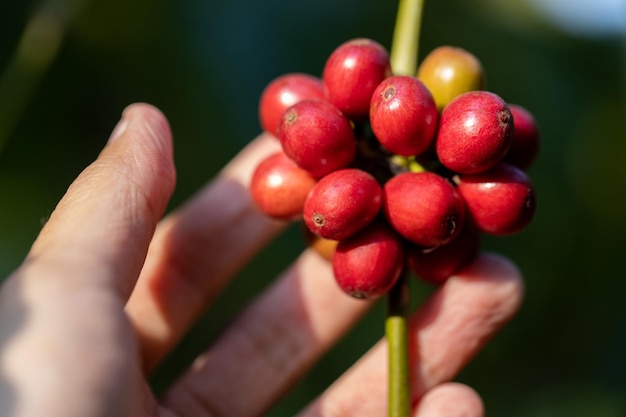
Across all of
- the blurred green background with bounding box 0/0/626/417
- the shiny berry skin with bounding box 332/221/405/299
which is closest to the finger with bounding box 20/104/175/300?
the shiny berry skin with bounding box 332/221/405/299

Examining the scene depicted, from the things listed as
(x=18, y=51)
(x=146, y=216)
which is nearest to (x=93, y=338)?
(x=146, y=216)

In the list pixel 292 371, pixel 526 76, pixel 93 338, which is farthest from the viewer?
pixel 526 76

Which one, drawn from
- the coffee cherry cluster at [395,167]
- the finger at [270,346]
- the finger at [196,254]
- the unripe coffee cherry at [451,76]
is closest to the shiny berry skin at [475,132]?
the coffee cherry cluster at [395,167]

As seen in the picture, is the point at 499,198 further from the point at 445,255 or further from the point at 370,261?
the point at 370,261

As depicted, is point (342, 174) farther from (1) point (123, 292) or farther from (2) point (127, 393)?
(2) point (127, 393)

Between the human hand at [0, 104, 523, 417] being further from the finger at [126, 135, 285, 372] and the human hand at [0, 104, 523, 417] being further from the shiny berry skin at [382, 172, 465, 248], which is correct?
the shiny berry skin at [382, 172, 465, 248]

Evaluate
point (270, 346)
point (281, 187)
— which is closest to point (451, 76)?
point (281, 187)
